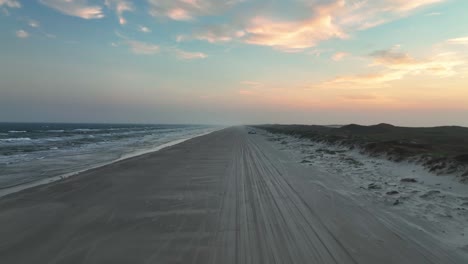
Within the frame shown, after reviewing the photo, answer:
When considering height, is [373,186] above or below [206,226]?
above

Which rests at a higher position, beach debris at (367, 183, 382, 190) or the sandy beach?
beach debris at (367, 183, 382, 190)

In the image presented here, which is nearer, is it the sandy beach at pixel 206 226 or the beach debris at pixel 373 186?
the sandy beach at pixel 206 226

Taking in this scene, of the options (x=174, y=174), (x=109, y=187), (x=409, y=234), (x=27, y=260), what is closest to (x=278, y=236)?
(x=409, y=234)

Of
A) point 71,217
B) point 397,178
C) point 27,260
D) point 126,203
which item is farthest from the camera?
point 397,178

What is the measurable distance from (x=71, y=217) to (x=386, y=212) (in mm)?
7735

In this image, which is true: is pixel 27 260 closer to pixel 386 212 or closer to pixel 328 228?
pixel 328 228

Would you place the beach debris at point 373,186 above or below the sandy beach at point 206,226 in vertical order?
above

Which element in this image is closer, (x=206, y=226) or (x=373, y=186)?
(x=206, y=226)

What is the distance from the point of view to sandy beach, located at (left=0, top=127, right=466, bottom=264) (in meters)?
4.52

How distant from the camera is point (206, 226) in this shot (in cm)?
591

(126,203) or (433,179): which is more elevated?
(433,179)

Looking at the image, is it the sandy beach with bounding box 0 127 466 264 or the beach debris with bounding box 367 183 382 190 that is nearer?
the sandy beach with bounding box 0 127 466 264

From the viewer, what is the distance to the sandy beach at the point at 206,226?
14.8ft

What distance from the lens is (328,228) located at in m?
5.78
